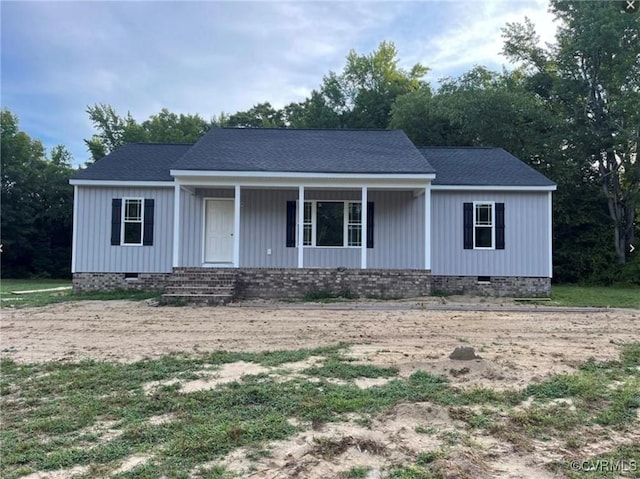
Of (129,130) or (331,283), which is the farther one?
(129,130)

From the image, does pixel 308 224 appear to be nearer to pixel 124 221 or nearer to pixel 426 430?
pixel 124 221

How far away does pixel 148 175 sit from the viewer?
13.6 m

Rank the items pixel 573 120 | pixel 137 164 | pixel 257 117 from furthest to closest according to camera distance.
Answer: pixel 257 117, pixel 573 120, pixel 137 164

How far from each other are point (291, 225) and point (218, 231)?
229 cm

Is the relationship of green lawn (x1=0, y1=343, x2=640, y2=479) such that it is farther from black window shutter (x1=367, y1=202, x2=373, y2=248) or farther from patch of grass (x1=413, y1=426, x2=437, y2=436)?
black window shutter (x1=367, y1=202, x2=373, y2=248)

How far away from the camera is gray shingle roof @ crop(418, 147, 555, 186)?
1332 centimetres

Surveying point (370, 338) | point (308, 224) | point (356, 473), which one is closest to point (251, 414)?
point (356, 473)

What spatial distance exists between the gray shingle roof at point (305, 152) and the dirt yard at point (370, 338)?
424cm

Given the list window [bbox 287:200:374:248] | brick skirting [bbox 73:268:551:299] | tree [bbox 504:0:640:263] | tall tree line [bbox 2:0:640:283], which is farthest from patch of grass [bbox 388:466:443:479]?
tree [bbox 504:0:640:263]

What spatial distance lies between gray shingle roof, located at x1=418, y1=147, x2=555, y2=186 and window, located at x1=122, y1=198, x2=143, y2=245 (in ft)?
29.9

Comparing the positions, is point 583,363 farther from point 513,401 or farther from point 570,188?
point 570,188

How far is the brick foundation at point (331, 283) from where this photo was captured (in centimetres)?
1180

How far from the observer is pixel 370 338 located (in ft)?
22.1

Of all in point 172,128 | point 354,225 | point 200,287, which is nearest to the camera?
point 200,287
